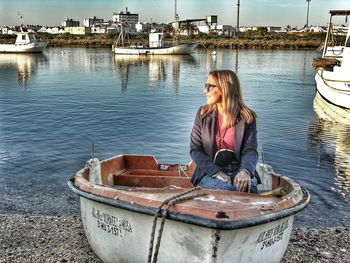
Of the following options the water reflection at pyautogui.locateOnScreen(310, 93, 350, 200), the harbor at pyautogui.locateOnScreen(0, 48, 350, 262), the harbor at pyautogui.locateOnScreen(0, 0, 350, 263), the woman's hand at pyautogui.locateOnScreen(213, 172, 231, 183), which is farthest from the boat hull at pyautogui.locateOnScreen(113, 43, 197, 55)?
the woman's hand at pyautogui.locateOnScreen(213, 172, 231, 183)

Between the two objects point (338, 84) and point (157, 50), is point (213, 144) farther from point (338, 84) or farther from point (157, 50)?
point (157, 50)

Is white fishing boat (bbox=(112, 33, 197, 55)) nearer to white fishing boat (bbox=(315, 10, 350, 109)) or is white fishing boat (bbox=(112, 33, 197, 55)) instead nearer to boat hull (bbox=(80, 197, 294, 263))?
white fishing boat (bbox=(315, 10, 350, 109))

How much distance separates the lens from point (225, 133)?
539 centimetres

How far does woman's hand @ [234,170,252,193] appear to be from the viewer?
524 cm

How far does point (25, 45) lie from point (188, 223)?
7125 centimetres

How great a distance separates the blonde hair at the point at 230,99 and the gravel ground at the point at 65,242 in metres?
2.04

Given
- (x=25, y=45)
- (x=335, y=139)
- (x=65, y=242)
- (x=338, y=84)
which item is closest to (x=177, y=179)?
(x=65, y=242)

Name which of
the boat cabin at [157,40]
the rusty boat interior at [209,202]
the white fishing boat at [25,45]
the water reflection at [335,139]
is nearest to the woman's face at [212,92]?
the rusty boat interior at [209,202]

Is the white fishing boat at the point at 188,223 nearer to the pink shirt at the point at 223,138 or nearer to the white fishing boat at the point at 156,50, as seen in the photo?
the pink shirt at the point at 223,138

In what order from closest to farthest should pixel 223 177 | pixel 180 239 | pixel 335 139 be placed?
pixel 180 239, pixel 223 177, pixel 335 139

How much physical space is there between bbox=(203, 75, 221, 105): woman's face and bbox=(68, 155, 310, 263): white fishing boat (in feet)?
3.17

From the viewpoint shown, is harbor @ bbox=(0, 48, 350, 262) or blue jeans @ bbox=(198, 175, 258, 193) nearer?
blue jeans @ bbox=(198, 175, 258, 193)

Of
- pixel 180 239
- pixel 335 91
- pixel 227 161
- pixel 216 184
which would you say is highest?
pixel 227 161

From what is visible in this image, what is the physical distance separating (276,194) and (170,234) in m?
1.42
